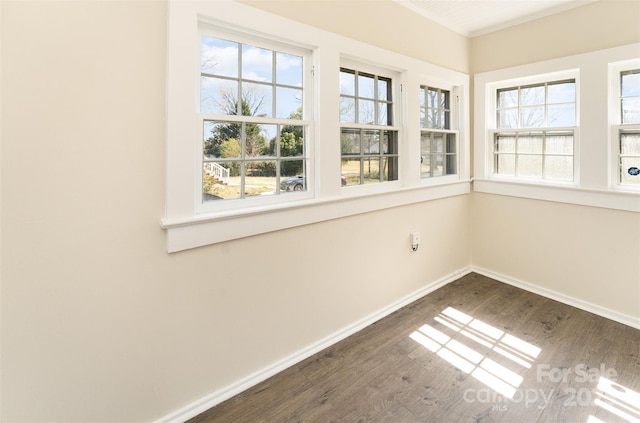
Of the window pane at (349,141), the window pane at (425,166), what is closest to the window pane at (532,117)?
the window pane at (425,166)

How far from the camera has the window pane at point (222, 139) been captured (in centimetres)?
176

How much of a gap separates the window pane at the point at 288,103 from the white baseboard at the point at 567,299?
2888mm

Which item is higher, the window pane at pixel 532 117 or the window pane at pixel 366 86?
the window pane at pixel 366 86

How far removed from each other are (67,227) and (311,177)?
1376mm

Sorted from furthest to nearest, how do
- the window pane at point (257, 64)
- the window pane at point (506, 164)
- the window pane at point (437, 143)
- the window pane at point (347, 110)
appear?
the window pane at point (506, 164)
the window pane at point (437, 143)
the window pane at point (347, 110)
the window pane at point (257, 64)

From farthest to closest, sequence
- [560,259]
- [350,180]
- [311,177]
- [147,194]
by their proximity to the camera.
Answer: [560,259], [350,180], [311,177], [147,194]

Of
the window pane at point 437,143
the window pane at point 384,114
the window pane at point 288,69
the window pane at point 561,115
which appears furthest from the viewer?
the window pane at point 437,143

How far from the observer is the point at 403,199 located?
2850 mm

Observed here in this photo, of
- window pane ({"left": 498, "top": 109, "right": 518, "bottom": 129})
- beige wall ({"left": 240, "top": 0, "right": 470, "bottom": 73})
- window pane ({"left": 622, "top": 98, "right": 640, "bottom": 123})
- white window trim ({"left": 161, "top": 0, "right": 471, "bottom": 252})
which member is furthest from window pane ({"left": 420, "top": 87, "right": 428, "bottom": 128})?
window pane ({"left": 622, "top": 98, "right": 640, "bottom": 123})

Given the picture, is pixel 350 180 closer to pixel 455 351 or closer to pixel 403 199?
pixel 403 199

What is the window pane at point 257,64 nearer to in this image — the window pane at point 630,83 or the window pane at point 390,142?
the window pane at point 390,142

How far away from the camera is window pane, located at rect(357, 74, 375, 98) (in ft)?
8.44

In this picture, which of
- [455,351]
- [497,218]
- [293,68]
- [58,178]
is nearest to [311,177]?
[293,68]

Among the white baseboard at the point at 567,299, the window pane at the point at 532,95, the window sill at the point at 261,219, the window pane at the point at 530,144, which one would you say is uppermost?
the window pane at the point at 532,95
